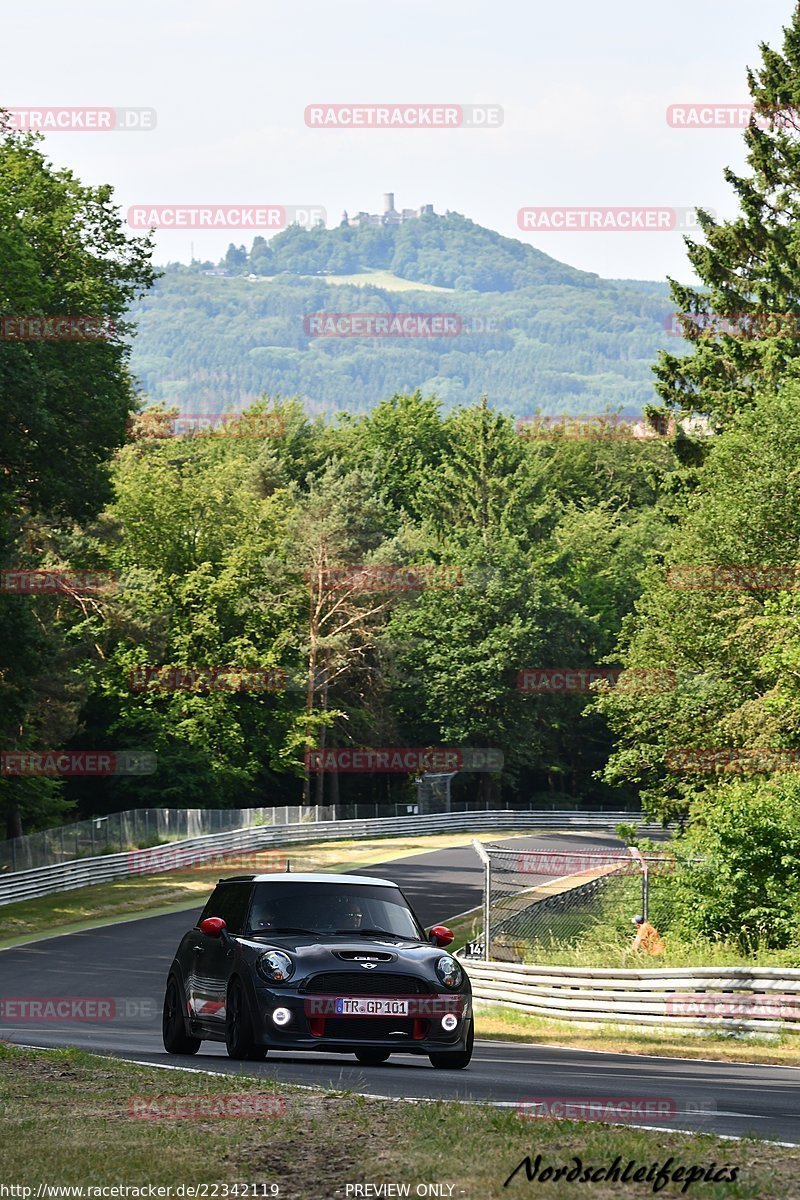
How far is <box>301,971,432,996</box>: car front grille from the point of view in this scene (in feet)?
43.5

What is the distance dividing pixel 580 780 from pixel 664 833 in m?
24.0

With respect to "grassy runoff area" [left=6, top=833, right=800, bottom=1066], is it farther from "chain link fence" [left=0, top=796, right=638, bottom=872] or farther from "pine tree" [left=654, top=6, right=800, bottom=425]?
"pine tree" [left=654, top=6, right=800, bottom=425]

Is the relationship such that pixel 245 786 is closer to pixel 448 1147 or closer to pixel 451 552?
pixel 451 552

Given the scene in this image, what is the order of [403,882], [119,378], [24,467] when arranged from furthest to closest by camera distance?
[403,882], [119,378], [24,467]

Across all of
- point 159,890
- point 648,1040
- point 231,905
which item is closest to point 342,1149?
point 231,905

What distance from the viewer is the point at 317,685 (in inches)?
3268

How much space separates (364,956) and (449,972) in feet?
2.23

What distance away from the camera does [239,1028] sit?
13.6 m

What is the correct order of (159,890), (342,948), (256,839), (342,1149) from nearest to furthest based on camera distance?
(342,1149) → (342,948) → (159,890) → (256,839)

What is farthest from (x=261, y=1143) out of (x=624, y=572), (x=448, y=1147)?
(x=624, y=572)

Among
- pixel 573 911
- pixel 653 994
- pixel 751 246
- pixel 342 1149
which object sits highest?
pixel 751 246

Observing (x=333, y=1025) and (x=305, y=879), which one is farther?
(x=305, y=879)

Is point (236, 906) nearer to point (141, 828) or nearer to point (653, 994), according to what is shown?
point (653, 994)

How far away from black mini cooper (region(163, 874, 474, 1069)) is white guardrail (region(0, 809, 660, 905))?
33.7 metres
